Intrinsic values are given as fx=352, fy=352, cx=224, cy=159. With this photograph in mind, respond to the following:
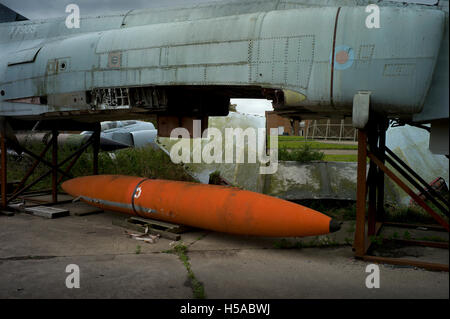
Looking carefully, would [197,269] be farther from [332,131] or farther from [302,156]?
[332,131]

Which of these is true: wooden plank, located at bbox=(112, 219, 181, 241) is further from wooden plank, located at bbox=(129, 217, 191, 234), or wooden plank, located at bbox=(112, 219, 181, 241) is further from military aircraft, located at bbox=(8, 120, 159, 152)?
military aircraft, located at bbox=(8, 120, 159, 152)

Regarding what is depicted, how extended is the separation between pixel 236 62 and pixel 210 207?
9.92 feet

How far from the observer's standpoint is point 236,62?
7008mm

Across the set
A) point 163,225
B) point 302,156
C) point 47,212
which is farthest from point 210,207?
point 47,212

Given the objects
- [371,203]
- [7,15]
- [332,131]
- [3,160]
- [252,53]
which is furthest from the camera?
[332,131]

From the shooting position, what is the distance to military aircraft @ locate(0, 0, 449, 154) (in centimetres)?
566

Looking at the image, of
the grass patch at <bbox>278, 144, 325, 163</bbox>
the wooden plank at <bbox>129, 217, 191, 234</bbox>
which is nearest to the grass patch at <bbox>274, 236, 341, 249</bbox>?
the wooden plank at <bbox>129, 217, 191, 234</bbox>

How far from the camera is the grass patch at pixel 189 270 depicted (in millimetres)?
5044

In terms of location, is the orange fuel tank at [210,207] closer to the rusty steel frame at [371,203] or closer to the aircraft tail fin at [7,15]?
the rusty steel frame at [371,203]

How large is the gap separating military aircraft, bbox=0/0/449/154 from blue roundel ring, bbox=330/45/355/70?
2 centimetres

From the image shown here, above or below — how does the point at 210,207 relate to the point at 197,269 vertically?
above

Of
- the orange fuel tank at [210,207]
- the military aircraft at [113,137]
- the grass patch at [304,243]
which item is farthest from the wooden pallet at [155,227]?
the military aircraft at [113,137]

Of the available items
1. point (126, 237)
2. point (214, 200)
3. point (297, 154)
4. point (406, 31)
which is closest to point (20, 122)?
point (126, 237)

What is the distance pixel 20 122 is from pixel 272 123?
34437 millimetres
